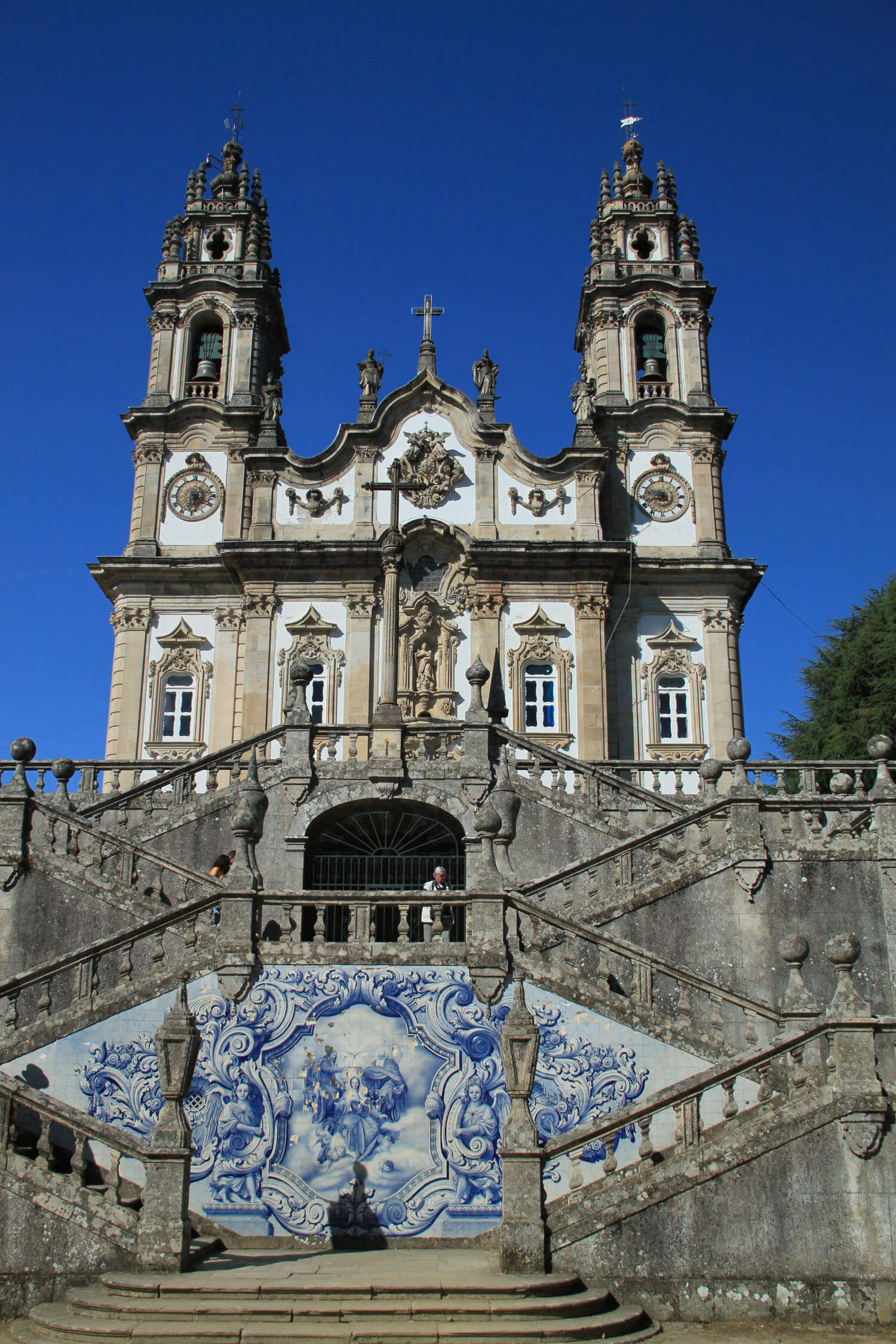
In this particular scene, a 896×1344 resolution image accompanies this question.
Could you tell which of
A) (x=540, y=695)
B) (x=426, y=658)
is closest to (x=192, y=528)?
(x=426, y=658)

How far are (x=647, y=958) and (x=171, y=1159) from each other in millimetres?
5634

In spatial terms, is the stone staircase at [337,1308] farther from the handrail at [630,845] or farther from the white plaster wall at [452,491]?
the white plaster wall at [452,491]

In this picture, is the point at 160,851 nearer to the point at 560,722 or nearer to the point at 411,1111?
the point at 411,1111

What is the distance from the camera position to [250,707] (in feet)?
98.0

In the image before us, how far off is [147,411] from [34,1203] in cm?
2528

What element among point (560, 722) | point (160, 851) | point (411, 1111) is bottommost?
point (411, 1111)

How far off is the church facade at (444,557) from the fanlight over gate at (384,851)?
21.0 feet

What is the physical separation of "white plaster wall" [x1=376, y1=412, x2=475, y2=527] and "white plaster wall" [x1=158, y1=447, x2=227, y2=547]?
4377mm

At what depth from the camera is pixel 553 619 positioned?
99.8 feet

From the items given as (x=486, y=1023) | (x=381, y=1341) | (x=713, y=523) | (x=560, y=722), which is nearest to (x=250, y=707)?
(x=560, y=722)

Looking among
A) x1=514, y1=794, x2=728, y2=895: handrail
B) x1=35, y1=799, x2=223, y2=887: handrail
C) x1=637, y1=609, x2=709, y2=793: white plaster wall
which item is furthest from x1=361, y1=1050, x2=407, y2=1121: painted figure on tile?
x1=637, y1=609, x2=709, y2=793: white plaster wall

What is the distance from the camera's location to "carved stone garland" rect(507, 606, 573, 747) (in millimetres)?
29547

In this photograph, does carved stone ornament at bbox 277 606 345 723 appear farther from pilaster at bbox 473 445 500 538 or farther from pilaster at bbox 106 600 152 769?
pilaster at bbox 473 445 500 538

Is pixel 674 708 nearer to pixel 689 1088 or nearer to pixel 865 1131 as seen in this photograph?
pixel 689 1088
